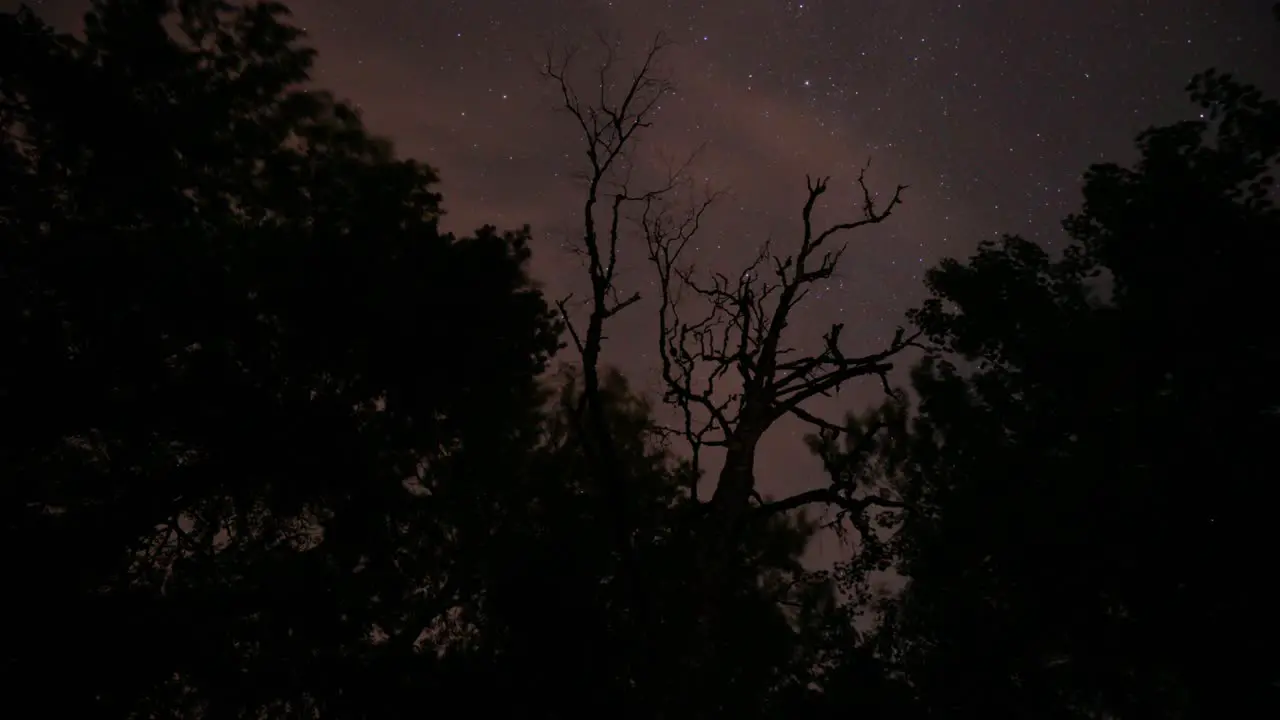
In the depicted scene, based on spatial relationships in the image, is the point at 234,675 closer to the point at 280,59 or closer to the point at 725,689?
the point at 280,59

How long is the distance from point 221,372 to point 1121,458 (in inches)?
Result: 526

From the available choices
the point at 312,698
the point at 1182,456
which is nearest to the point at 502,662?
the point at 312,698

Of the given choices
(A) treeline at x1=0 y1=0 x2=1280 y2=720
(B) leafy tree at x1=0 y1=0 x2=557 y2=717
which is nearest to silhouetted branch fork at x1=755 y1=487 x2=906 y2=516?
(A) treeline at x1=0 y1=0 x2=1280 y2=720

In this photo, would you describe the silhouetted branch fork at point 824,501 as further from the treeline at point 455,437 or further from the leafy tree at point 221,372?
the leafy tree at point 221,372

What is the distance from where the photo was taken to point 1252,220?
1058cm

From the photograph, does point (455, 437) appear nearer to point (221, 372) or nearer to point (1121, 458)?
point (221, 372)

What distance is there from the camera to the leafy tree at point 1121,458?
9617 mm

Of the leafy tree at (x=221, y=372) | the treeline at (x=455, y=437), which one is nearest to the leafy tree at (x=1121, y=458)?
the treeline at (x=455, y=437)

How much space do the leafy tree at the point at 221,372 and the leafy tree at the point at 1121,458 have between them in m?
8.20

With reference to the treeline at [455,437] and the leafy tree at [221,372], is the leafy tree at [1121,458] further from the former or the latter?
the leafy tree at [221,372]

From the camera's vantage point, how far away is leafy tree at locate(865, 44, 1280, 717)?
9617 mm

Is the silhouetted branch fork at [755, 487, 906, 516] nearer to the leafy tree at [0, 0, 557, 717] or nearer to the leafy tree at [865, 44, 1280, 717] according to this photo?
the leafy tree at [865, 44, 1280, 717]

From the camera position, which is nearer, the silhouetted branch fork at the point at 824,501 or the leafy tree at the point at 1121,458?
the silhouetted branch fork at the point at 824,501

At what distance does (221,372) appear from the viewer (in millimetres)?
10133
